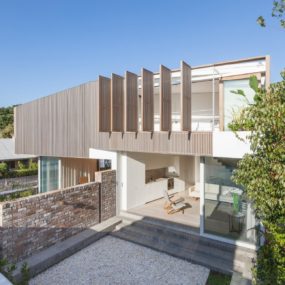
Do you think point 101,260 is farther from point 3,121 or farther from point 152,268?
point 3,121

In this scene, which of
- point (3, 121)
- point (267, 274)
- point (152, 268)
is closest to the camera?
point (267, 274)

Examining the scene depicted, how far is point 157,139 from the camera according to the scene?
10.4 m

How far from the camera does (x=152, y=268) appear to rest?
8.20 metres

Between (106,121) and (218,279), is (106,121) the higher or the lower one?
the higher one

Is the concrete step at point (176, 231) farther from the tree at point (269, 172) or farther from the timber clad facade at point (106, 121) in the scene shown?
the tree at point (269, 172)

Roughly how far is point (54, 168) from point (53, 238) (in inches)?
357

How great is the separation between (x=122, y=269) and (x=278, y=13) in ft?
27.0

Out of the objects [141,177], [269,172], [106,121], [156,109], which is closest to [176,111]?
[156,109]

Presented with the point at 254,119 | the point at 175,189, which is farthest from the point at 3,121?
the point at 254,119

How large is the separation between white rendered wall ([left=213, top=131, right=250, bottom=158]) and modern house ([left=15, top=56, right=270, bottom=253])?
3cm

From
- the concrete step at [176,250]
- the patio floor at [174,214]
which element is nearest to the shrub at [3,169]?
the patio floor at [174,214]

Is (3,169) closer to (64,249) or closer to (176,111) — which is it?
(176,111)

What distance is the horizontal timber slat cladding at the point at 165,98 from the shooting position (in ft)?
32.2

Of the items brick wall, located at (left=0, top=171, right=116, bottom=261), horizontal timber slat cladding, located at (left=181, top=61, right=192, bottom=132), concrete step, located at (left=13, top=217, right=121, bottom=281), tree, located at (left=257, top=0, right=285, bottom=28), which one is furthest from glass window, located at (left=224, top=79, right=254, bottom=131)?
concrete step, located at (left=13, top=217, right=121, bottom=281)
